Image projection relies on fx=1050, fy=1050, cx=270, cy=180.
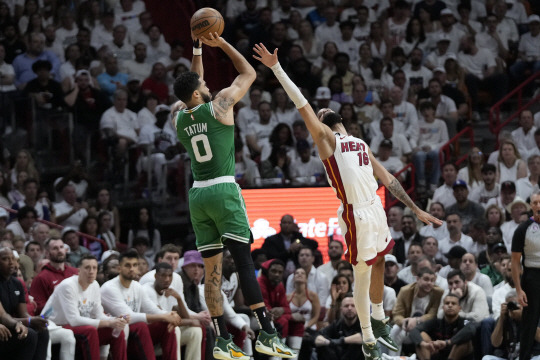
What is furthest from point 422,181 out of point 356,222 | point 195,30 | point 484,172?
point 195,30

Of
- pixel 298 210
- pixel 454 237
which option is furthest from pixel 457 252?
pixel 298 210

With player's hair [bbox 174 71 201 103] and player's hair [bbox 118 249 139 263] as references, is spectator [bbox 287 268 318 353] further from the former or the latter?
player's hair [bbox 174 71 201 103]

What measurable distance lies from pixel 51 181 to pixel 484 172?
7.57m

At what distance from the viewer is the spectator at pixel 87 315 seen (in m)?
13.2

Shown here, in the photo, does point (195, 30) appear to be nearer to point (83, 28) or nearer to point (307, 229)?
point (307, 229)

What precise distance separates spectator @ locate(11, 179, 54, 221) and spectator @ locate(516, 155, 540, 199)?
7.95 m

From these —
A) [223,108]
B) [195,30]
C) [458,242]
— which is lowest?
[458,242]

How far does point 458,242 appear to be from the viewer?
55.3 ft

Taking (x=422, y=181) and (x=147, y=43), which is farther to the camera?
(x=147, y=43)

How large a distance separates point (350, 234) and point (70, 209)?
28.0 ft

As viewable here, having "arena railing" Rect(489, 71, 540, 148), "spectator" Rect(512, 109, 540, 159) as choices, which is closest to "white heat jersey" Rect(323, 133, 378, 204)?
"spectator" Rect(512, 109, 540, 159)

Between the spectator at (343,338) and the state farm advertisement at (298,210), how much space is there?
3.18m

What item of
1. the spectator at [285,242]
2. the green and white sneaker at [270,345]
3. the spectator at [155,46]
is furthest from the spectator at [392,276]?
the spectator at [155,46]

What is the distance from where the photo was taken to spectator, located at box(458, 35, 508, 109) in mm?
20688
